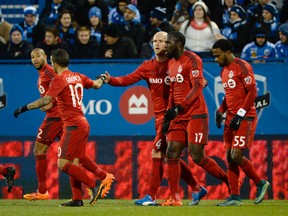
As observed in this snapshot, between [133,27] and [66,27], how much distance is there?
1305 mm

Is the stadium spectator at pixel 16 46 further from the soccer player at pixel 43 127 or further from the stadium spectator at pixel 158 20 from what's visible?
the soccer player at pixel 43 127

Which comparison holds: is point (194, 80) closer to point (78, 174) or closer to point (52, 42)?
point (78, 174)

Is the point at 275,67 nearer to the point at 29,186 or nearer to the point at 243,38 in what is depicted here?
the point at 243,38

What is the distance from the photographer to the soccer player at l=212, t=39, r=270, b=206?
48.4ft

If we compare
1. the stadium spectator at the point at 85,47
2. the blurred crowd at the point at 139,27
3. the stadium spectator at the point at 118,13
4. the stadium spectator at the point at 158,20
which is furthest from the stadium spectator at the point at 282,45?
the stadium spectator at the point at 118,13

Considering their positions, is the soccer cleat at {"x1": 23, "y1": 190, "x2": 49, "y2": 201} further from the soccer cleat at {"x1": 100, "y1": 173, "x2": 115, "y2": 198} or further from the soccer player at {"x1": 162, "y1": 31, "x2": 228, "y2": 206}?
the soccer player at {"x1": 162, "y1": 31, "x2": 228, "y2": 206}

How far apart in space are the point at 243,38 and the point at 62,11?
3618mm

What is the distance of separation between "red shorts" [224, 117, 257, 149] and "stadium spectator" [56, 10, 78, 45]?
604 cm

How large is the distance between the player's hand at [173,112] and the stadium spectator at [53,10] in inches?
287

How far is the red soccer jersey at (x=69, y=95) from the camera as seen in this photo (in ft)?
48.2

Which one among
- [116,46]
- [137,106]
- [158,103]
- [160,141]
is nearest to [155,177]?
[160,141]

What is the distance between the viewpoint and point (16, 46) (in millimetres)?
19562

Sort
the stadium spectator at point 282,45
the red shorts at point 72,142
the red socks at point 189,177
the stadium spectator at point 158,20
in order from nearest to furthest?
the red shorts at point 72,142
the red socks at point 189,177
the stadium spectator at point 282,45
the stadium spectator at point 158,20

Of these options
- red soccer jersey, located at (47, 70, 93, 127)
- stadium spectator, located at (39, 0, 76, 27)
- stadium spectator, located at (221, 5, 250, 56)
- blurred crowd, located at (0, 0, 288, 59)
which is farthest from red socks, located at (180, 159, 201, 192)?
stadium spectator, located at (39, 0, 76, 27)
